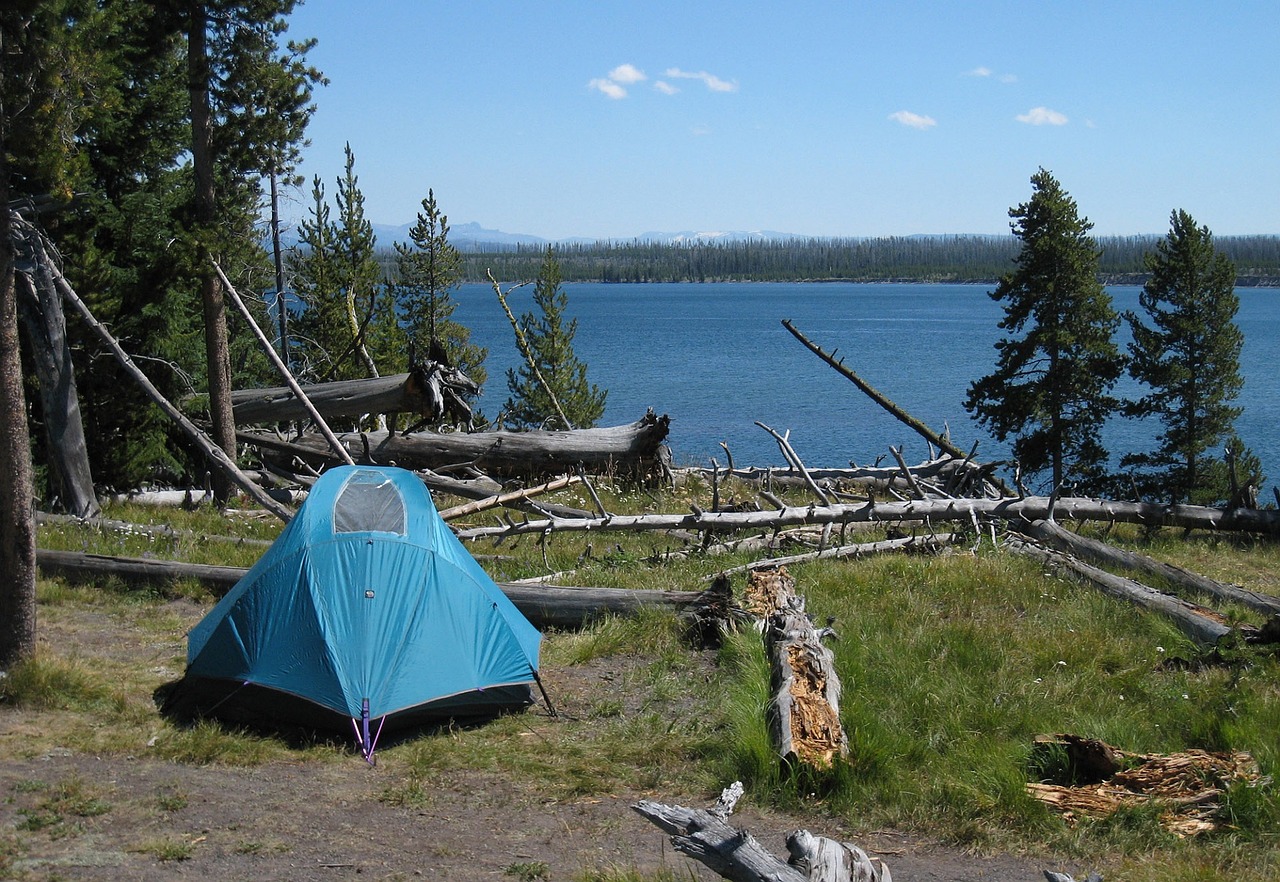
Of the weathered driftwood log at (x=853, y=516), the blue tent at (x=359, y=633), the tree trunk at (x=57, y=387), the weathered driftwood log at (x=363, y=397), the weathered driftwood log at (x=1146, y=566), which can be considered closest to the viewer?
the blue tent at (x=359, y=633)

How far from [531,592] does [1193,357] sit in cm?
2464

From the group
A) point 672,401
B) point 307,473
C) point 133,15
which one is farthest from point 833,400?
point 133,15

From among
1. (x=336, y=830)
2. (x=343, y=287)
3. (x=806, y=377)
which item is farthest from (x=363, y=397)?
(x=806, y=377)

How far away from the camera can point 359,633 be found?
7.26 metres

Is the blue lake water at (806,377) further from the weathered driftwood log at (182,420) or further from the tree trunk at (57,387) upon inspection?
the tree trunk at (57,387)

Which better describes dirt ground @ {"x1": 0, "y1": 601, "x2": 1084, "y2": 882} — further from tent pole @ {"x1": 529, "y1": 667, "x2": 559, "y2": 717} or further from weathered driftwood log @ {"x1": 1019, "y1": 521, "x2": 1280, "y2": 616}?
weathered driftwood log @ {"x1": 1019, "y1": 521, "x2": 1280, "y2": 616}

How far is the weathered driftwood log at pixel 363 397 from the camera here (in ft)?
54.1

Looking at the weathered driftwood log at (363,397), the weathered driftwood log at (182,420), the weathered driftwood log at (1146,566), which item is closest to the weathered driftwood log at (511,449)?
the weathered driftwood log at (363,397)

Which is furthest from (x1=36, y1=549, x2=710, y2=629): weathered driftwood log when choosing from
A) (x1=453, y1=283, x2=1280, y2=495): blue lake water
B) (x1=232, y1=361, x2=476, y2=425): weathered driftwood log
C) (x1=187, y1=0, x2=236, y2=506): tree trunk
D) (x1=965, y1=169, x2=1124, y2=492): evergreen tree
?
(x1=965, y1=169, x2=1124, y2=492): evergreen tree

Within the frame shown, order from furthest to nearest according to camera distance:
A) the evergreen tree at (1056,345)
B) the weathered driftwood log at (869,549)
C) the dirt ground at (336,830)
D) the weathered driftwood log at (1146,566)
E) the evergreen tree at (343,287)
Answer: the evergreen tree at (343,287), the evergreen tree at (1056,345), the weathered driftwood log at (869,549), the weathered driftwood log at (1146,566), the dirt ground at (336,830)

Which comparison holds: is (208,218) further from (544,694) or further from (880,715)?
(880,715)

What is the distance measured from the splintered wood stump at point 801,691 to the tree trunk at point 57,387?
9475 mm

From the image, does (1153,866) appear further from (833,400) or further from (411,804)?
(833,400)

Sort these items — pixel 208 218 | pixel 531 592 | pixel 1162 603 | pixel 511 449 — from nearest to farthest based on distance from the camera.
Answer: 1. pixel 1162 603
2. pixel 531 592
3. pixel 208 218
4. pixel 511 449
